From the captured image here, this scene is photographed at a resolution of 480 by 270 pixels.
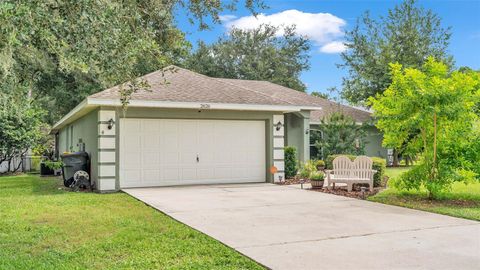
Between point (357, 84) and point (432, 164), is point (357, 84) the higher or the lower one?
the higher one

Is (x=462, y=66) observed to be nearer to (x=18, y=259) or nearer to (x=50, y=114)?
(x=50, y=114)

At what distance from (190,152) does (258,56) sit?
2413 centimetres

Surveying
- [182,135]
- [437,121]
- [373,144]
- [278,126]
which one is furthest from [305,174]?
[373,144]

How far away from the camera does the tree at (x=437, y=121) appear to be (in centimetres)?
884

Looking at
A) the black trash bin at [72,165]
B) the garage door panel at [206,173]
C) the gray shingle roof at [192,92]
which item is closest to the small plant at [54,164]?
the black trash bin at [72,165]

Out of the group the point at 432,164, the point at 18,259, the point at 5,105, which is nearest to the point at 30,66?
the point at 5,105

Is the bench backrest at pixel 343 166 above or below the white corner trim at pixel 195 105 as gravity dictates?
below

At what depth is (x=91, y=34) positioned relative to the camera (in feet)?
17.0

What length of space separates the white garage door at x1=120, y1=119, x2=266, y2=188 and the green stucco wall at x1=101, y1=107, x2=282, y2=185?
16cm

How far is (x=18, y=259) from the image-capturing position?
16.4 ft

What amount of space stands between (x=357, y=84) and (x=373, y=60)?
186 cm

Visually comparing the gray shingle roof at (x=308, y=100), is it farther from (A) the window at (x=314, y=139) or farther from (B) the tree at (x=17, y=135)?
(B) the tree at (x=17, y=135)

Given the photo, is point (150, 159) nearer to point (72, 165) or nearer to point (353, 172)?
point (72, 165)

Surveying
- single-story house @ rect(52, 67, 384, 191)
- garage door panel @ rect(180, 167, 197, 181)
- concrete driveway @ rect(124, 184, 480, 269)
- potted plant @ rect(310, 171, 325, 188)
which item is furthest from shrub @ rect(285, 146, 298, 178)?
concrete driveway @ rect(124, 184, 480, 269)
